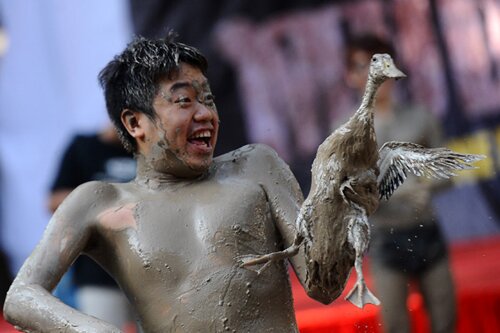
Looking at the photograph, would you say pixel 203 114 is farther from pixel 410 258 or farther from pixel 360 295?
pixel 410 258

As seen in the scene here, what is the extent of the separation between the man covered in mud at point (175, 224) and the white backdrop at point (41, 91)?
3.35 meters

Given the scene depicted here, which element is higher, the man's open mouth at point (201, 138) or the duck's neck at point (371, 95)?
the duck's neck at point (371, 95)

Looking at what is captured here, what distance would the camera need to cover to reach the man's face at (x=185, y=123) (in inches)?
117

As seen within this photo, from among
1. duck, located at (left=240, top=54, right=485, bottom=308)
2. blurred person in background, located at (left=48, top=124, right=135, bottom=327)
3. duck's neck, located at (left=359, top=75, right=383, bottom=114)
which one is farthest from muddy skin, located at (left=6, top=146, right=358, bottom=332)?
blurred person in background, located at (left=48, top=124, right=135, bottom=327)

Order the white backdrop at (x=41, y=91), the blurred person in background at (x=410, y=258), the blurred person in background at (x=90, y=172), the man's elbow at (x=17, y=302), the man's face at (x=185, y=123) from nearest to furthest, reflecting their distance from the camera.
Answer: the man's elbow at (x=17, y=302) < the man's face at (x=185, y=123) < the blurred person in background at (x=410, y=258) < the blurred person in background at (x=90, y=172) < the white backdrop at (x=41, y=91)

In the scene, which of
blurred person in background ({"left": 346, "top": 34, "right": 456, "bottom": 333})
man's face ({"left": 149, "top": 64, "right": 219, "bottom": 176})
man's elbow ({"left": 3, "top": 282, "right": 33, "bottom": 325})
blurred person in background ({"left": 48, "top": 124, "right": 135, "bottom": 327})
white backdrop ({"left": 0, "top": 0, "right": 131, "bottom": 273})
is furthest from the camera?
white backdrop ({"left": 0, "top": 0, "right": 131, "bottom": 273})

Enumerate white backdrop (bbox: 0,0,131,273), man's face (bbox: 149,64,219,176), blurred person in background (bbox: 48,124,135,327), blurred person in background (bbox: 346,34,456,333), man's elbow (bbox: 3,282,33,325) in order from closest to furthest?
man's elbow (bbox: 3,282,33,325), man's face (bbox: 149,64,219,176), blurred person in background (bbox: 346,34,456,333), blurred person in background (bbox: 48,124,135,327), white backdrop (bbox: 0,0,131,273)

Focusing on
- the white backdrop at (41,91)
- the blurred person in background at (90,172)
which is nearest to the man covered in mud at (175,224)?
the blurred person in background at (90,172)

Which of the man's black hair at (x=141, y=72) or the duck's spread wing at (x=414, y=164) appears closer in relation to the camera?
the duck's spread wing at (x=414, y=164)

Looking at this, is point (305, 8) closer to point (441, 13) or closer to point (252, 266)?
point (441, 13)

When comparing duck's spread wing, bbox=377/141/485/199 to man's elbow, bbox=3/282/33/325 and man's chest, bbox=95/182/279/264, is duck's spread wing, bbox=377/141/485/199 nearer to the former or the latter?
man's chest, bbox=95/182/279/264

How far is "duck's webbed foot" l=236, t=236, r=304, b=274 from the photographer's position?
2729mm

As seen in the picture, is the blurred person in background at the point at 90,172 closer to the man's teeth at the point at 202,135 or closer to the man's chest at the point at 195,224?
the man's chest at the point at 195,224

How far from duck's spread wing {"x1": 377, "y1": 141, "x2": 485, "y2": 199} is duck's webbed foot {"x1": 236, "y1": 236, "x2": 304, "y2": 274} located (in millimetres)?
256
